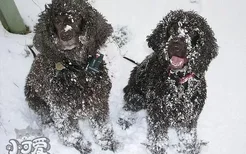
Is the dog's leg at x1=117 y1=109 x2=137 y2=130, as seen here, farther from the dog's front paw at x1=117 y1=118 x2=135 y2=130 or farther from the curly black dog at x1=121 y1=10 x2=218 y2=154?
the curly black dog at x1=121 y1=10 x2=218 y2=154

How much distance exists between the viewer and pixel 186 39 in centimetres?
343

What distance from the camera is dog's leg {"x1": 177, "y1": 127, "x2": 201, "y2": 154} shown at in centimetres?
441

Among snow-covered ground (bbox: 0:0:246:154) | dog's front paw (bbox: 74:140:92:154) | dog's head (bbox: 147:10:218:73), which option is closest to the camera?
dog's head (bbox: 147:10:218:73)

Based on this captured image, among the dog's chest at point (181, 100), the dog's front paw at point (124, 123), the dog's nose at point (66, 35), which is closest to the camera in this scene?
the dog's nose at point (66, 35)

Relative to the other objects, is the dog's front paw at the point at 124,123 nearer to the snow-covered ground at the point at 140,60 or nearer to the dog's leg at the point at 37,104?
the snow-covered ground at the point at 140,60

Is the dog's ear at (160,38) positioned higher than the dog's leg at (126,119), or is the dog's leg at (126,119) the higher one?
the dog's ear at (160,38)

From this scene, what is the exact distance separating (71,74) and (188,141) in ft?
5.37

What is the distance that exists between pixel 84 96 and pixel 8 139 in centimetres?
134

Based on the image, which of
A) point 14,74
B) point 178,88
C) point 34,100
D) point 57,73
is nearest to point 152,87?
point 178,88

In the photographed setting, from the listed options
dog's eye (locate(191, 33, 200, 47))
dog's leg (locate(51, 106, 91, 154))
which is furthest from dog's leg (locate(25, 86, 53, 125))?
dog's eye (locate(191, 33, 200, 47))

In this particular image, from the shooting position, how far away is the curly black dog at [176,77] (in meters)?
3.51

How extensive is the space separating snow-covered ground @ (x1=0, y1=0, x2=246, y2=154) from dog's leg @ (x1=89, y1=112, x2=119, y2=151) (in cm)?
9

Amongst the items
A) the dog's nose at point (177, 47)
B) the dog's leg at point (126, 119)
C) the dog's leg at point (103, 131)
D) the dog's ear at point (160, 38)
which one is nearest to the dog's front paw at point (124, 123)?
the dog's leg at point (126, 119)

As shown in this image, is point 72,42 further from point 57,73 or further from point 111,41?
point 111,41
